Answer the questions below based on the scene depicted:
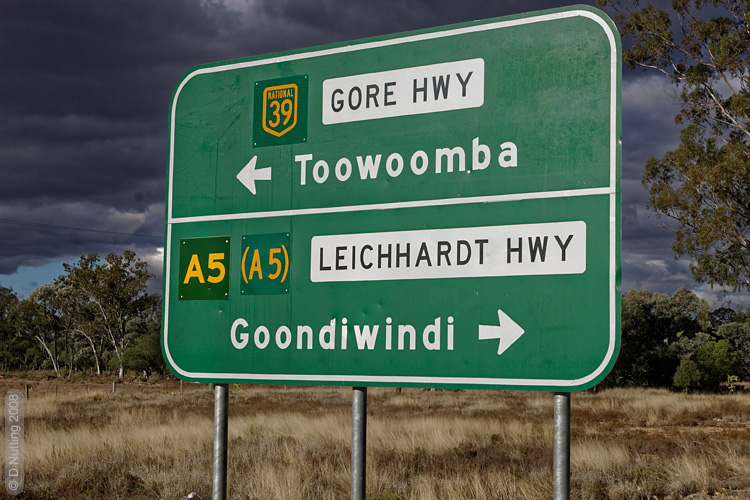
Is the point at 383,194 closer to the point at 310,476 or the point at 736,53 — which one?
the point at 310,476

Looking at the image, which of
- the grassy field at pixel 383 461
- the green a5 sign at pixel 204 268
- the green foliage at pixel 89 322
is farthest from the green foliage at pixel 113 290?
the green a5 sign at pixel 204 268

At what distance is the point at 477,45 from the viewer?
2.98m

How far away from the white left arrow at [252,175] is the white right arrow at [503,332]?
138 cm

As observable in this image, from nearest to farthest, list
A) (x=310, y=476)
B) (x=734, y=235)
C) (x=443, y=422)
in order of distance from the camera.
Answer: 1. (x=310, y=476)
2. (x=443, y=422)
3. (x=734, y=235)

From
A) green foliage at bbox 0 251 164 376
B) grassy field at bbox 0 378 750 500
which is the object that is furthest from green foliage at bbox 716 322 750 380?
green foliage at bbox 0 251 164 376

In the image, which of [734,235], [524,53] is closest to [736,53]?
[734,235]

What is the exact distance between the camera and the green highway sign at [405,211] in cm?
268

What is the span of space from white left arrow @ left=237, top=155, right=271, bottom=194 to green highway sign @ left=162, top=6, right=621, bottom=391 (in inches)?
0.4

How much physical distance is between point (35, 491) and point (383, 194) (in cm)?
677

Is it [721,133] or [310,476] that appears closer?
[310,476]

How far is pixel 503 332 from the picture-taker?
277 cm

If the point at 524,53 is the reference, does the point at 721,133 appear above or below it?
above

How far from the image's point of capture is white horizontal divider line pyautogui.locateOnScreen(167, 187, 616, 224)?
267 centimetres

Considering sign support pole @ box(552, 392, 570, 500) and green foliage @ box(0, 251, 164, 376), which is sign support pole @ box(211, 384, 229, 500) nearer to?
sign support pole @ box(552, 392, 570, 500)
